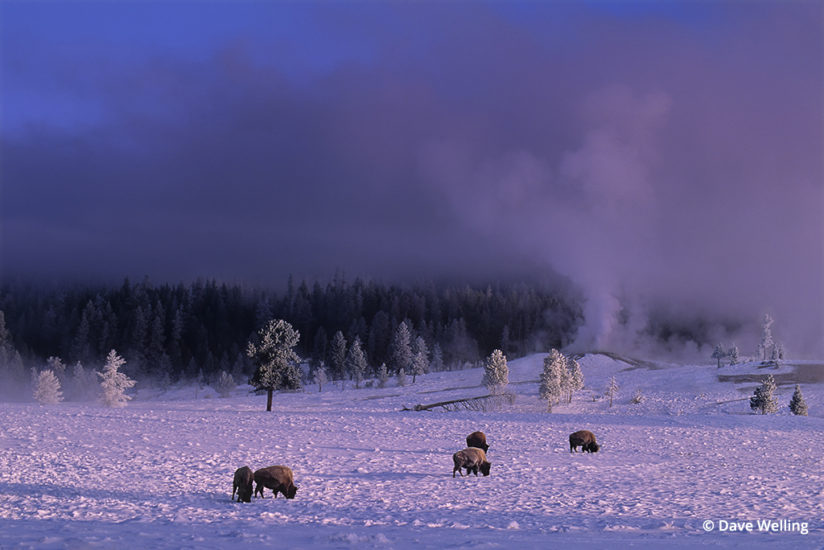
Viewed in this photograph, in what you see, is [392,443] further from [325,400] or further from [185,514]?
[325,400]

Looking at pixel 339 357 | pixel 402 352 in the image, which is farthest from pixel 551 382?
pixel 339 357

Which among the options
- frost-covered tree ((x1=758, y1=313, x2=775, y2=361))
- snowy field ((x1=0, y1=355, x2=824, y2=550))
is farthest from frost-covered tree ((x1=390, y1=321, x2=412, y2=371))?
frost-covered tree ((x1=758, y1=313, x2=775, y2=361))

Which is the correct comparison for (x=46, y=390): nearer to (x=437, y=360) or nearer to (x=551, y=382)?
(x=551, y=382)

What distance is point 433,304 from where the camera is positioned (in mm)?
197250

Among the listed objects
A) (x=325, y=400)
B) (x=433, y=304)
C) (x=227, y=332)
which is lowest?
(x=325, y=400)

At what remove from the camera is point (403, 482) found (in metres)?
22.9

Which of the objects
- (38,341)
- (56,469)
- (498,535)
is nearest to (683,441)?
(498,535)

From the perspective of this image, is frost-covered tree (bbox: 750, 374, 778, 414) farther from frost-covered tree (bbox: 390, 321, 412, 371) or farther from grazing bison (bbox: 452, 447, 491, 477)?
frost-covered tree (bbox: 390, 321, 412, 371)

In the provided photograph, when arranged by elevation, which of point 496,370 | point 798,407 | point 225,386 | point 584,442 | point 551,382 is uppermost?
point 496,370

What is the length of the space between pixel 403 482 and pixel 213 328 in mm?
157852

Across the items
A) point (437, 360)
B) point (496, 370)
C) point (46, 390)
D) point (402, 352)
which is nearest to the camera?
point (46, 390)

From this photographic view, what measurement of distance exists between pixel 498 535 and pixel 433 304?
600ft

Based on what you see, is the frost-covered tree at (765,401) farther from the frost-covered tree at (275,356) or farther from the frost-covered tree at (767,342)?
the frost-covered tree at (767,342)

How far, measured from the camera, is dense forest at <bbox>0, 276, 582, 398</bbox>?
14475 cm
